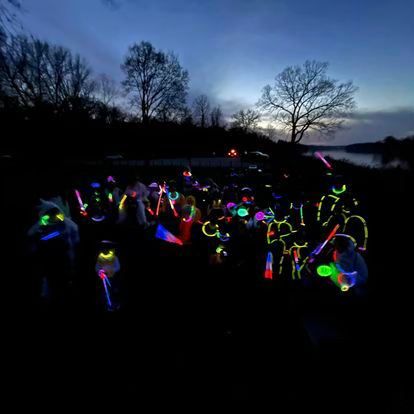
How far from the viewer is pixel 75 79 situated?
26.2 m

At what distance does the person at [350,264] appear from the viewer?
395 centimetres

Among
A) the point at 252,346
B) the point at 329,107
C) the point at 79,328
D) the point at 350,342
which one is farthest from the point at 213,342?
the point at 329,107

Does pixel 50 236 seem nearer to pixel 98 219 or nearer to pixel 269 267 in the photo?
pixel 98 219

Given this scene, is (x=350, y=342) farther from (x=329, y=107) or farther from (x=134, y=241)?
(x=329, y=107)

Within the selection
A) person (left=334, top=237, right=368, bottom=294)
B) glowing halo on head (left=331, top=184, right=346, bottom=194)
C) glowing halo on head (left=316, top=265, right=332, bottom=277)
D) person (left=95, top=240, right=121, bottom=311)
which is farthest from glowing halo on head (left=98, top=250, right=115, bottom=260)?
glowing halo on head (left=331, top=184, right=346, bottom=194)

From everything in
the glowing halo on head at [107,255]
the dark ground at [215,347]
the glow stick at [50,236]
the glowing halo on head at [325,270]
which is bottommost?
the dark ground at [215,347]

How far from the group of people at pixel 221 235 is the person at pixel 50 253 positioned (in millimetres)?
17

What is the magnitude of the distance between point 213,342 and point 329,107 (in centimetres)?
2956

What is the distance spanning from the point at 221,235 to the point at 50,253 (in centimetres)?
403

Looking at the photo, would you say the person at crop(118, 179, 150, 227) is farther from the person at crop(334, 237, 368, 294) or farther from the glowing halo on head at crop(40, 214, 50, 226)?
the person at crop(334, 237, 368, 294)

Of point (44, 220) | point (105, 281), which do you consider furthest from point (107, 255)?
point (44, 220)

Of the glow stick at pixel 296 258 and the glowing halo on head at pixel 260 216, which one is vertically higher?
the glowing halo on head at pixel 260 216

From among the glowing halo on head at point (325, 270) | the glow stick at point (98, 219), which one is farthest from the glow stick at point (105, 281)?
the glow stick at point (98, 219)

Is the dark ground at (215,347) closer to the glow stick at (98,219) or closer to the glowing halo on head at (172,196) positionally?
the glow stick at (98,219)
